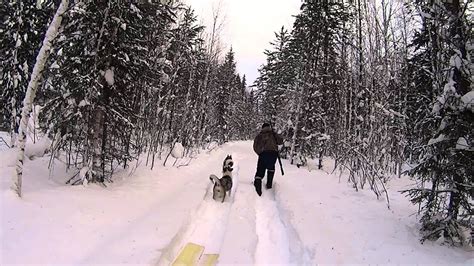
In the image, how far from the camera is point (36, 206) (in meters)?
5.97

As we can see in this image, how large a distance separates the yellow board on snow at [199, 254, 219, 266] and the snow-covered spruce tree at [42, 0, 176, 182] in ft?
14.3

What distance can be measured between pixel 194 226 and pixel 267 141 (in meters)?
4.73

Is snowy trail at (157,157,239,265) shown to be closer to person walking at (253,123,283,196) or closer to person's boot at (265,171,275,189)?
person walking at (253,123,283,196)

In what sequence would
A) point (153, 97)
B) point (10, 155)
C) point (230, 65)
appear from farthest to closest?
point (230, 65), point (153, 97), point (10, 155)

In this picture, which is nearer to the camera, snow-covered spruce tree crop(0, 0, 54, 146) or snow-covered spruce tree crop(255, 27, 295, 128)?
snow-covered spruce tree crop(0, 0, 54, 146)

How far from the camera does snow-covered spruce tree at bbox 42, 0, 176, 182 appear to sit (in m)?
8.09

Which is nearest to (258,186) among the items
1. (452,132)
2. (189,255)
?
(189,255)

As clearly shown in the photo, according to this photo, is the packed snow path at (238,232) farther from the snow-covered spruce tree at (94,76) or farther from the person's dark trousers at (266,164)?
the snow-covered spruce tree at (94,76)

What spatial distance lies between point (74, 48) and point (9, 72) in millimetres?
7219

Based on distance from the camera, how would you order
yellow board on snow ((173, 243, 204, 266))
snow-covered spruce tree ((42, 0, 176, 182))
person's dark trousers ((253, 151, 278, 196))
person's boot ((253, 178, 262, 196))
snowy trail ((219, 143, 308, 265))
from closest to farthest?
yellow board on snow ((173, 243, 204, 266)) < snowy trail ((219, 143, 308, 265)) < snow-covered spruce tree ((42, 0, 176, 182)) < person's boot ((253, 178, 262, 196)) < person's dark trousers ((253, 151, 278, 196))

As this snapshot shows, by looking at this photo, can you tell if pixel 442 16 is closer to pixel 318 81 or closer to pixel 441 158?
pixel 441 158

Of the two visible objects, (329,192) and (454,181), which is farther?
(329,192)

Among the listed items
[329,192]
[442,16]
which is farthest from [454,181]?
[329,192]

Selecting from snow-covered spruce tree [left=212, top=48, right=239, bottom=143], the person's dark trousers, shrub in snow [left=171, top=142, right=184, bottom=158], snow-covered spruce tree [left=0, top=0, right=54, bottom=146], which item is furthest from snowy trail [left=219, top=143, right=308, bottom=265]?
snow-covered spruce tree [left=212, top=48, right=239, bottom=143]
